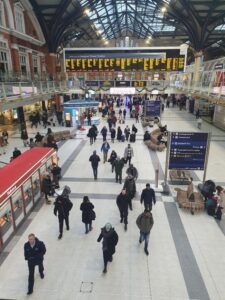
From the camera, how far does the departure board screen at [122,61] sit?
67.8ft

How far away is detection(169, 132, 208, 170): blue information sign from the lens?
984 cm

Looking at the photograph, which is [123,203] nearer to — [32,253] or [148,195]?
[148,195]

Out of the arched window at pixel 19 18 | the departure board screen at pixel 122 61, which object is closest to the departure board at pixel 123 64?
the departure board screen at pixel 122 61

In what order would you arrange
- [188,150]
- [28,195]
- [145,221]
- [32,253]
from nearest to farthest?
[32,253] → [145,221] → [28,195] → [188,150]

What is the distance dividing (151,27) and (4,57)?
36.1 meters

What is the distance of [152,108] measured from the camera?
74.8ft

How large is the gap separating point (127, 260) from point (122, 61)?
17.8 meters

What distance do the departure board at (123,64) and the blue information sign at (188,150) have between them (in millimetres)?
12794

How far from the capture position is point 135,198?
9.95 meters

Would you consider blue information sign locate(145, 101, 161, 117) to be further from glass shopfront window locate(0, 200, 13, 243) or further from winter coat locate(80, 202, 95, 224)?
glass shopfront window locate(0, 200, 13, 243)

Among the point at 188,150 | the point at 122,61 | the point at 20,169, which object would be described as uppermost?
the point at 122,61

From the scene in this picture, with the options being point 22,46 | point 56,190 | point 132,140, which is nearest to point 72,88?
point 22,46

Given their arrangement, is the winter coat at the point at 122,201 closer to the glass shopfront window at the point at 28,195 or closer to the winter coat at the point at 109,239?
the winter coat at the point at 109,239

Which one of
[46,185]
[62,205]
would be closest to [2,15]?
[46,185]
